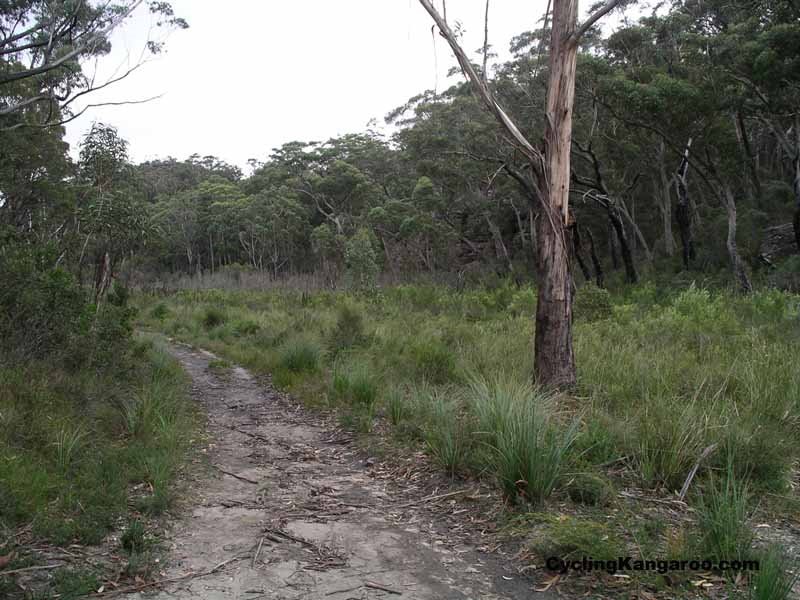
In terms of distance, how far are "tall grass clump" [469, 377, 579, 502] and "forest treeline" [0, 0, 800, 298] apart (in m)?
2.82

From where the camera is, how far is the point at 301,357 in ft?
34.2

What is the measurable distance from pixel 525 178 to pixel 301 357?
205 inches

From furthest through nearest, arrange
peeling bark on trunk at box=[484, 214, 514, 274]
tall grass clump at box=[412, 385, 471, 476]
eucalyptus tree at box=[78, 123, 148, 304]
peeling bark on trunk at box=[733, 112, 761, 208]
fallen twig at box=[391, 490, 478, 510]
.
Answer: peeling bark on trunk at box=[484, 214, 514, 274]
peeling bark on trunk at box=[733, 112, 761, 208]
eucalyptus tree at box=[78, 123, 148, 304]
tall grass clump at box=[412, 385, 471, 476]
fallen twig at box=[391, 490, 478, 510]

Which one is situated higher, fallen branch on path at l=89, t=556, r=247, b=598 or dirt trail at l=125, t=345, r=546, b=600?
fallen branch on path at l=89, t=556, r=247, b=598

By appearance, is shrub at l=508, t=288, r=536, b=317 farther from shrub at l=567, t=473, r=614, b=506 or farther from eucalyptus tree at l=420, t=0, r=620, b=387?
shrub at l=567, t=473, r=614, b=506

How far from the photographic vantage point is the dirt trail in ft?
11.3

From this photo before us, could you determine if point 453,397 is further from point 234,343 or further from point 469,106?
point 469,106

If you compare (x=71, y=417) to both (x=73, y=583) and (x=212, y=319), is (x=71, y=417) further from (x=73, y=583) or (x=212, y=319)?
(x=212, y=319)

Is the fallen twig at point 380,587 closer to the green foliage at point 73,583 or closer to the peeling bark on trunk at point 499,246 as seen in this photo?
the green foliage at point 73,583

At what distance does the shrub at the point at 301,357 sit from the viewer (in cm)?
1030

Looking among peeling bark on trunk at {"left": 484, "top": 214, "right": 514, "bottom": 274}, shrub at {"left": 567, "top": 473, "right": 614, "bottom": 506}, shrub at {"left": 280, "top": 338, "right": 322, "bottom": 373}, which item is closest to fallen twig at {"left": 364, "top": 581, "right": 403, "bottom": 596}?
shrub at {"left": 567, "top": 473, "right": 614, "bottom": 506}

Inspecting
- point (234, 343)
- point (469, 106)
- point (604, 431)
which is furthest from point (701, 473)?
point (469, 106)

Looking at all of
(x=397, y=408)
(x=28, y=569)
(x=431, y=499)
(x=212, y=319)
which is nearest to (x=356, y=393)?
(x=397, y=408)

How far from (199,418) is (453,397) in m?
3.40
